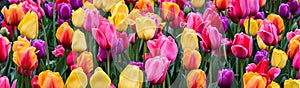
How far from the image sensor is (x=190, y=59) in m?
1.48

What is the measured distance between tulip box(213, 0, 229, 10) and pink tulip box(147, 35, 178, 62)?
1047 mm

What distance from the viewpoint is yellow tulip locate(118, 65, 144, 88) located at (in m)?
1.39

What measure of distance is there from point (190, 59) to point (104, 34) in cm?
28

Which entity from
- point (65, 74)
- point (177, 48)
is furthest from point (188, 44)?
point (65, 74)

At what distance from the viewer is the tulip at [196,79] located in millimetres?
1562

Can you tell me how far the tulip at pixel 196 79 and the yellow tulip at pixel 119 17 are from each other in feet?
0.67

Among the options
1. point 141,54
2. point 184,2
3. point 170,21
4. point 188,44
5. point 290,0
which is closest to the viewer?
point 188,44

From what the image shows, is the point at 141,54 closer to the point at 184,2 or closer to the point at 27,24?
the point at 27,24

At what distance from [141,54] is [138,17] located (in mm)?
184

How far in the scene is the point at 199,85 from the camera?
61.9 inches

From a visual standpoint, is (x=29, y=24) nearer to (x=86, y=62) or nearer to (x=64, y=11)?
(x=64, y=11)

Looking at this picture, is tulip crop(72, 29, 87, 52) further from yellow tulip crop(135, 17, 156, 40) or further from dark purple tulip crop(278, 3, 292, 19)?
dark purple tulip crop(278, 3, 292, 19)

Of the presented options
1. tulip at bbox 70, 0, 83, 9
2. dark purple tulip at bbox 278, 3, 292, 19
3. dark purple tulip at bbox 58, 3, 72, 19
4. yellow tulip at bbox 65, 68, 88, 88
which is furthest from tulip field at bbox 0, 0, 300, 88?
dark purple tulip at bbox 278, 3, 292, 19

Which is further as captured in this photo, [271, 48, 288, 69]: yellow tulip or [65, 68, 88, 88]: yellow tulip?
[271, 48, 288, 69]: yellow tulip
